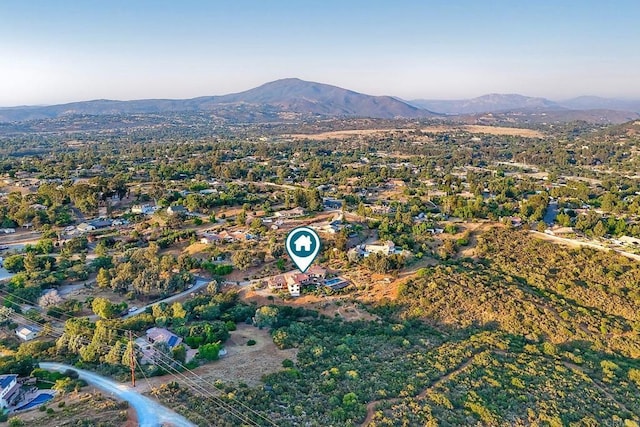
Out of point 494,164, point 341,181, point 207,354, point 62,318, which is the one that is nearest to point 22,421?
point 207,354

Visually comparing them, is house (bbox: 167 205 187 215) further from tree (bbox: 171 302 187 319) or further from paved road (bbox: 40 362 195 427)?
paved road (bbox: 40 362 195 427)

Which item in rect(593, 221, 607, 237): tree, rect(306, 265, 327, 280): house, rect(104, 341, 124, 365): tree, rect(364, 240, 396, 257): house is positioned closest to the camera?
rect(104, 341, 124, 365): tree

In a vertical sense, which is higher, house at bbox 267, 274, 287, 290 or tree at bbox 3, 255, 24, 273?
tree at bbox 3, 255, 24, 273

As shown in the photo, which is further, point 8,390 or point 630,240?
point 630,240

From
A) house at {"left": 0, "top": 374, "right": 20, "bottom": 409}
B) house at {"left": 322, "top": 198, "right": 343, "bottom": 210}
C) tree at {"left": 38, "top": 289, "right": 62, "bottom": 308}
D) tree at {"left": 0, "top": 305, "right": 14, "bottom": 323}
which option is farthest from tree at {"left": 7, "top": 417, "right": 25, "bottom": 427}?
house at {"left": 322, "top": 198, "right": 343, "bottom": 210}

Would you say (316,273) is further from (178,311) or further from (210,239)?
(210,239)

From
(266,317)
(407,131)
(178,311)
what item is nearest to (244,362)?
(266,317)
